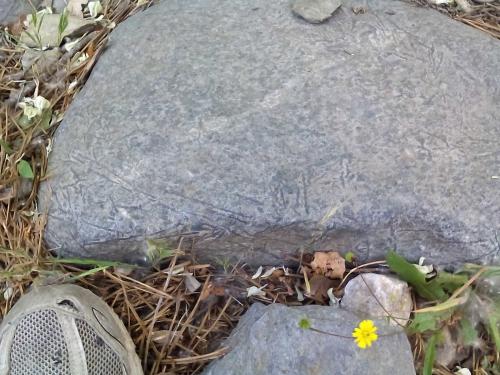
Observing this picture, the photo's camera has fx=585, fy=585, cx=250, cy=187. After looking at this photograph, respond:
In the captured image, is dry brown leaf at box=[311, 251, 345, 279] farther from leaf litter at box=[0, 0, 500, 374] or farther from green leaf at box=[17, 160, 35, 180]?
green leaf at box=[17, 160, 35, 180]

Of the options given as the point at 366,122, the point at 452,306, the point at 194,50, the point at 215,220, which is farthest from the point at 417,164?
→ the point at 194,50

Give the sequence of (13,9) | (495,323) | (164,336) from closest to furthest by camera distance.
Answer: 1. (495,323)
2. (164,336)
3. (13,9)

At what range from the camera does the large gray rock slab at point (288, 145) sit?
1.72 m

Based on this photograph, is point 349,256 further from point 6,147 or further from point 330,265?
point 6,147

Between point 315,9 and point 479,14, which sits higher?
point 315,9

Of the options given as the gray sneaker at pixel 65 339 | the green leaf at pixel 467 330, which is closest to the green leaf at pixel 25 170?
the gray sneaker at pixel 65 339

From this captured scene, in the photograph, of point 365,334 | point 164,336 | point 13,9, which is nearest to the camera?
point 365,334

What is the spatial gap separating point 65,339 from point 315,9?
1319 millimetres

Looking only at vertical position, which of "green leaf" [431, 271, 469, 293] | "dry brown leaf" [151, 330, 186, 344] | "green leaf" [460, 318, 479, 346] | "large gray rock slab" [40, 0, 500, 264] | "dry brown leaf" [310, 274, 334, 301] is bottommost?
"green leaf" [460, 318, 479, 346]

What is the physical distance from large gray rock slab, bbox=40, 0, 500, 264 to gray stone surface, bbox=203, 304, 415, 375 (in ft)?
0.74

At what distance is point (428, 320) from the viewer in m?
1.64

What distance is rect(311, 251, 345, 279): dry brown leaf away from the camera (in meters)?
1.73

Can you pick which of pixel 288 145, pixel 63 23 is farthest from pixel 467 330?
pixel 63 23

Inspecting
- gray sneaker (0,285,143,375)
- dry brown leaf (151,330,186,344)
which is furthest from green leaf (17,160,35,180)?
dry brown leaf (151,330,186,344)
